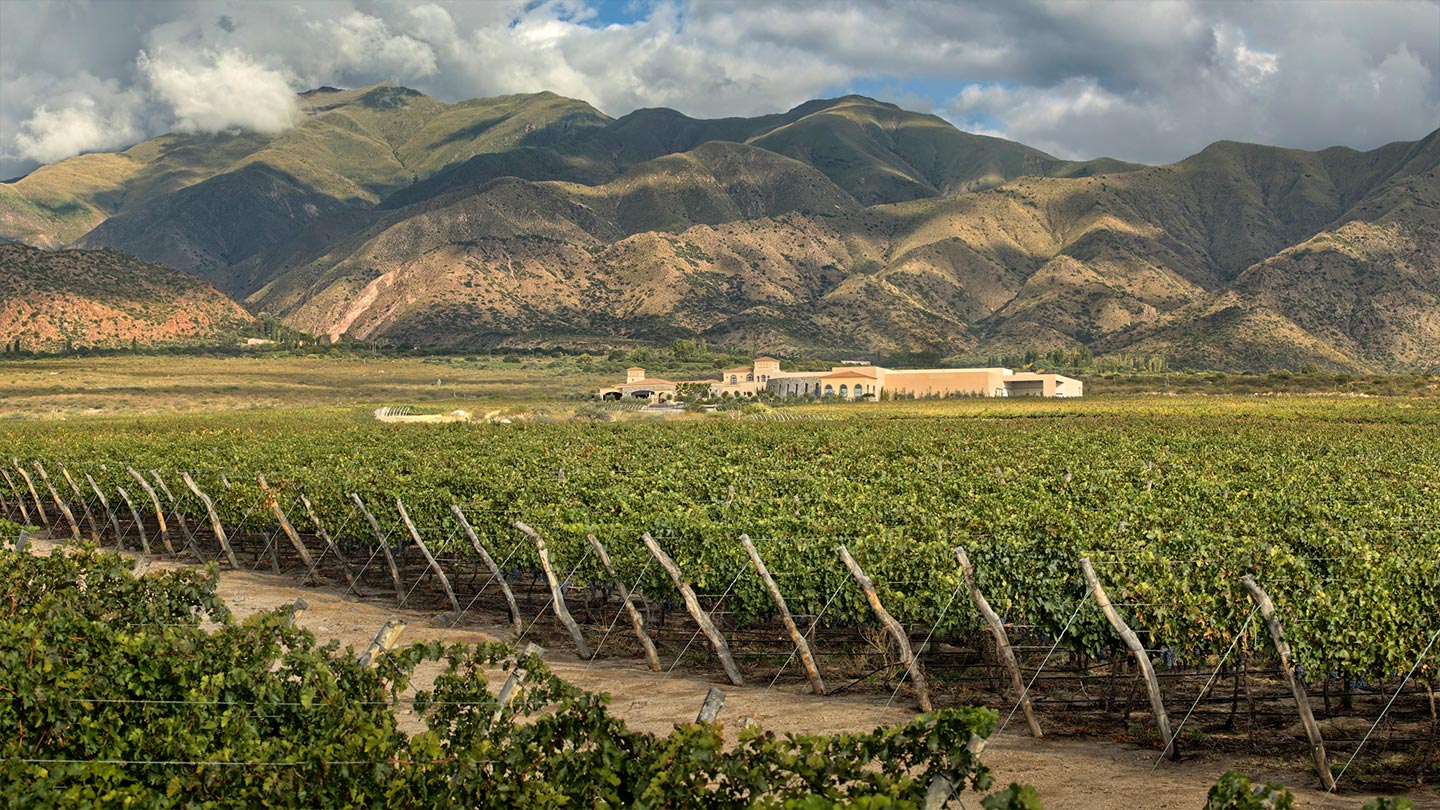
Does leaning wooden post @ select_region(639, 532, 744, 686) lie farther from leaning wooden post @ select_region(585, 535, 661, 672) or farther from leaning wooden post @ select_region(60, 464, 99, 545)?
leaning wooden post @ select_region(60, 464, 99, 545)

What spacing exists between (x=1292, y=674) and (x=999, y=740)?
120 inches

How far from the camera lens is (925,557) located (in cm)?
1480

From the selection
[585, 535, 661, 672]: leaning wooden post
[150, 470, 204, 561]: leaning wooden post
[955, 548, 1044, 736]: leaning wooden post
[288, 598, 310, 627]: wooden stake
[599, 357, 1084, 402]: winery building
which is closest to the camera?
[288, 598, 310, 627]: wooden stake

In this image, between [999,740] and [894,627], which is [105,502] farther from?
[999,740]

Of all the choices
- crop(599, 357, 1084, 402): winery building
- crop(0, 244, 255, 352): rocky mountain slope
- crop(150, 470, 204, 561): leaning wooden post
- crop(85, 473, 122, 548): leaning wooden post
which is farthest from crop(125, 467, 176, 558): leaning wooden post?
crop(0, 244, 255, 352): rocky mountain slope

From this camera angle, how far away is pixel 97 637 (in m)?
9.52

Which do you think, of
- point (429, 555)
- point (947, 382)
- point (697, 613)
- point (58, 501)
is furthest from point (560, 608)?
point (947, 382)

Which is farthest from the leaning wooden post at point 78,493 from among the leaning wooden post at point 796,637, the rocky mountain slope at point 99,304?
the rocky mountain slope at point 99,304

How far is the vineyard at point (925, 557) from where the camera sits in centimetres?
1230

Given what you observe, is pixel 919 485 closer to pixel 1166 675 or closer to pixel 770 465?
pixel 770 465

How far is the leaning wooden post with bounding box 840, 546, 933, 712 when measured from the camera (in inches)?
520

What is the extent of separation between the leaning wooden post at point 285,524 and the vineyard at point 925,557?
86mm

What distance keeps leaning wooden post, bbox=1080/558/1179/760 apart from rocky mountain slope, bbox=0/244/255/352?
130m

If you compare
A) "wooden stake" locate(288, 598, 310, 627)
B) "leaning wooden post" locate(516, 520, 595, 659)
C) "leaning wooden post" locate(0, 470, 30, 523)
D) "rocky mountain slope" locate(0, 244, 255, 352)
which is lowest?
"leaning wooden post" locate(0, 470, 30, 523)
